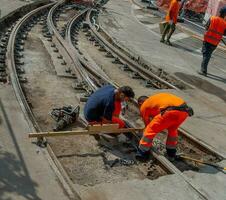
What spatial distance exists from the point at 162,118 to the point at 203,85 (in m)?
6.04

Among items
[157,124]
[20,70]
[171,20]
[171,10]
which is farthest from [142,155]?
[171,10]

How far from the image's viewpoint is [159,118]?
7754 millimetres

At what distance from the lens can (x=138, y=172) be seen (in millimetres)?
7551

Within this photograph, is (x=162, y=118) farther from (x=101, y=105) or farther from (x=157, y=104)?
(x=101, y=105)

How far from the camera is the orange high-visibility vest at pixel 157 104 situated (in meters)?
7.86

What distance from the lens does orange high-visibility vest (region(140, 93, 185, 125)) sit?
7859mm

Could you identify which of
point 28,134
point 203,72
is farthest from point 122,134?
point 203,72

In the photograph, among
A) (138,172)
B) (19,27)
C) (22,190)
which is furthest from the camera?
(19,27)

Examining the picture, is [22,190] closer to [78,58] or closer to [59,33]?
[78,58]

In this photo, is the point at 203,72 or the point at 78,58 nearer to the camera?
the point at 78,58

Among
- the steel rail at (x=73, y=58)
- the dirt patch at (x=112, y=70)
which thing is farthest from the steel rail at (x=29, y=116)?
the dirt patch at (x=112, y=70)

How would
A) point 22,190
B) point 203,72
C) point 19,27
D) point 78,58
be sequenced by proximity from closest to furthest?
point 22,190
point 78,58
point 203,72
point 19,27

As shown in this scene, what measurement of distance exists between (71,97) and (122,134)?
224 cm

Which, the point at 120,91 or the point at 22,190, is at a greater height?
the point at 120,91
